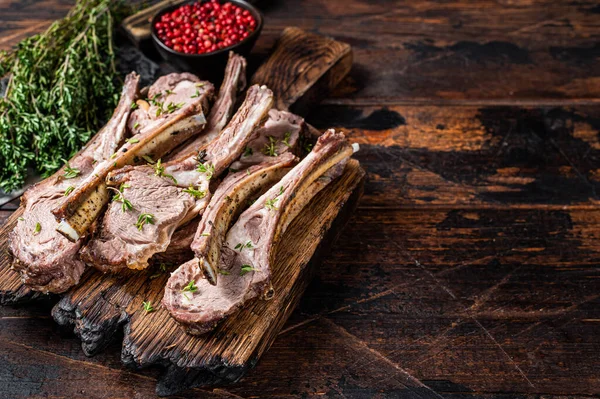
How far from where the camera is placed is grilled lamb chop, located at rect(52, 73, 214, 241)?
2.87 metres

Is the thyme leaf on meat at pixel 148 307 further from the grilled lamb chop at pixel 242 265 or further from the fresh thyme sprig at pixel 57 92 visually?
the fresh thyme sprig at pixel 57 92

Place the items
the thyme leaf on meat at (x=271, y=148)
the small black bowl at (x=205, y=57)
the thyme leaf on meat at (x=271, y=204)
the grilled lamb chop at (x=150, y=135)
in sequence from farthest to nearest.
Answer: the small black bowl at (x=205, y=57) < the thyme leaf on meat at (x=271, y=148) < the thyme leaf on meat at (x=271, y=204) < the grilled lamb chop at (x=150, y=135)

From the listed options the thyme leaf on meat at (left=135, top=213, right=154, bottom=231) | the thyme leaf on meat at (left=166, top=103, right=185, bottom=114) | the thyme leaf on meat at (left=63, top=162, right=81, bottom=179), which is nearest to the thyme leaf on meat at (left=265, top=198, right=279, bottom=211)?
the thyme leaf on meat at (left=135, top=213, right=154, bottom=231)

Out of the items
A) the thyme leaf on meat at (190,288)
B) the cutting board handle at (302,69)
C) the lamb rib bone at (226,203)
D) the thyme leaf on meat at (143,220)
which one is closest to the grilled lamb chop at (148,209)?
the thyme leaf on meat at (143,220)

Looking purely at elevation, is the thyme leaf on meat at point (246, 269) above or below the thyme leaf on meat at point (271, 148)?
below

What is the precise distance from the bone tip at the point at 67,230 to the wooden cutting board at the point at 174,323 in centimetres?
29

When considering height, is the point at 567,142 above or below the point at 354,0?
below

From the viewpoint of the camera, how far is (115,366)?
2984 mm

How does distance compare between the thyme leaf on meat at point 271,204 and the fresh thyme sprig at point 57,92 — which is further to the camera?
the fresh thyme sprig at point 57,92

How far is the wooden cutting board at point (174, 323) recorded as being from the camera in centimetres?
277

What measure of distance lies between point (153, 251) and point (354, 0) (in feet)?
10.7

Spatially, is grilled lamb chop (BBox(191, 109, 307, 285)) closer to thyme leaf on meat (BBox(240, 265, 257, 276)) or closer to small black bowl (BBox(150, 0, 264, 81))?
thyme leaf on meat (BBox(240, 265, 257, 276))

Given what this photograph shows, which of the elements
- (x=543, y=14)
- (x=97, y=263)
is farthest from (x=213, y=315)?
(x=543, y=14)

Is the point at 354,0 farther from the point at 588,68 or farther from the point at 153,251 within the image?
the point at 153,251
